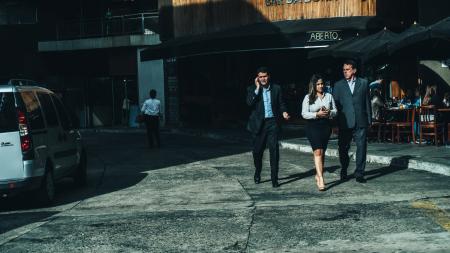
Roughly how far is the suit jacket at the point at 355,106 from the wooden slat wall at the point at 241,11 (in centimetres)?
1300

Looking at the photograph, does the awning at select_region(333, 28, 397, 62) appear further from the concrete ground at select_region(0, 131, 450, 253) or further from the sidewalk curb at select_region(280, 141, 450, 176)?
the concrete ground at select_region(0, 131, 450, 253)

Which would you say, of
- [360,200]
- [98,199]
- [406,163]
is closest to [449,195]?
[360,200]

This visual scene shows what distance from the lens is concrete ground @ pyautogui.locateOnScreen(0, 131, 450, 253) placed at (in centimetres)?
751

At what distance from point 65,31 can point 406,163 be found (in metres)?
29.0

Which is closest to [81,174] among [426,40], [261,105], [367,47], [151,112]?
[261,105]

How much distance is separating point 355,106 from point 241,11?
16769mm

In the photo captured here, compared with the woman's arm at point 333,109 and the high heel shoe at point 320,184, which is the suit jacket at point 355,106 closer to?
the woman's arm at point 333,109

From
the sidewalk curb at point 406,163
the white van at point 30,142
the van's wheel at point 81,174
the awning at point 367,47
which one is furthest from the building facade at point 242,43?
the white van at point 30,142

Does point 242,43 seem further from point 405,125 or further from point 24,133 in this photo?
point 24,133

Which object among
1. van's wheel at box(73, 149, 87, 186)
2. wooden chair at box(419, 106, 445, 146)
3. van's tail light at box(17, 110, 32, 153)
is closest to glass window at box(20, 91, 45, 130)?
van's tail light at box(17, 110, 32, 153)

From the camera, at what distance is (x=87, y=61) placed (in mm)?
41438

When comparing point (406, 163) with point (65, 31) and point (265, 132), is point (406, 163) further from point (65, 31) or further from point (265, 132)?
point (65, 31)

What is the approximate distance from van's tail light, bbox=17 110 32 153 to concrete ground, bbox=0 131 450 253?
0.82 meters

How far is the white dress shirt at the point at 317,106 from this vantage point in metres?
11.3
